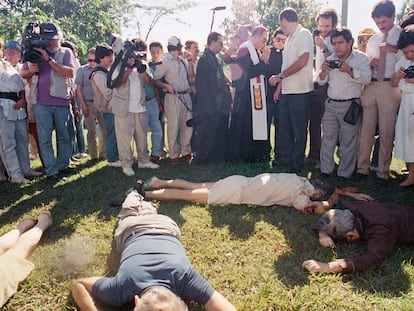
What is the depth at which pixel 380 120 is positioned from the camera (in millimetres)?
4570

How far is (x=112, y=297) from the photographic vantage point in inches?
88.7

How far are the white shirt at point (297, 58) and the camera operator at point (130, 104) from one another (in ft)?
6.55

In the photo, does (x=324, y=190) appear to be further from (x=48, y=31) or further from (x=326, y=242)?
(x=48, y=31)

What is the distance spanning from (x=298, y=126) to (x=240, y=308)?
327 centimetres

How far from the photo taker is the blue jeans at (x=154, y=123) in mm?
5855

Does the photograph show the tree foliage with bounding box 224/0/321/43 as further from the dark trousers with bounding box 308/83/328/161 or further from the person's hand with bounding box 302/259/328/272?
the person's hand with bounding box 302/259/328/272

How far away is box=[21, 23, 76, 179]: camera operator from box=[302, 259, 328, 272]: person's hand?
374 centimetres

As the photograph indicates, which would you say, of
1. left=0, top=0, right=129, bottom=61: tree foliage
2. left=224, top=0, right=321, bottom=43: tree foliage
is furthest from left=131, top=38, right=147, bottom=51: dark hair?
left=224, top=0, right=321, bottom=43: tree foliage

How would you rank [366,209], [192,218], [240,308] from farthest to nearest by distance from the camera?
1. [192,218]
2. [366,209]
3. [240,308]

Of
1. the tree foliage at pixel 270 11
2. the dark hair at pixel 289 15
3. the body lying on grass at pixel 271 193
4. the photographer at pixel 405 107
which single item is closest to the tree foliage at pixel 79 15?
the tree foliage at pixel 270 11

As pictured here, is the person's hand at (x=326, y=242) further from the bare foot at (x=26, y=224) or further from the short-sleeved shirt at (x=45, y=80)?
the short-sleeved shirt at (x=45, y=80)

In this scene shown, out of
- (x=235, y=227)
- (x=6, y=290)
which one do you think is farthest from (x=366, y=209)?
(x=6, y=290)

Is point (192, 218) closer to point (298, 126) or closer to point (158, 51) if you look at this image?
point (298, 126)

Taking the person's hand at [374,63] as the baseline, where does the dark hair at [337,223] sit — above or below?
below
